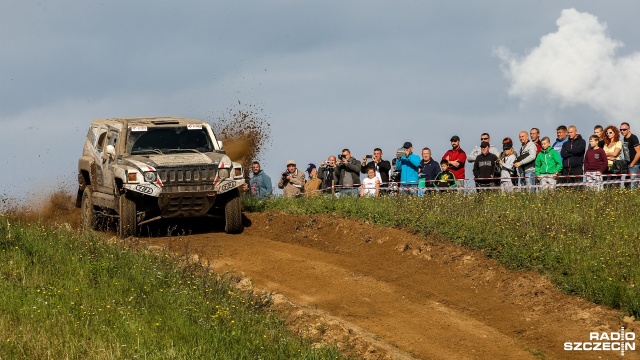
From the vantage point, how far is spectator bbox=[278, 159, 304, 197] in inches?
1004

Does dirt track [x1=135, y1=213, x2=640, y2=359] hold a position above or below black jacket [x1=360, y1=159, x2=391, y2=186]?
below

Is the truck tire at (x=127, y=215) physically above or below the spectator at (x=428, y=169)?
below

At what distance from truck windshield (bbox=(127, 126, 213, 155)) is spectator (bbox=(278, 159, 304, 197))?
15.2 feet

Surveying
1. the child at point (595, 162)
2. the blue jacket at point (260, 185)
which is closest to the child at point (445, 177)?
the child at point (595, 162)

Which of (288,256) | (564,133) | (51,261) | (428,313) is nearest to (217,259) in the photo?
(288,256)

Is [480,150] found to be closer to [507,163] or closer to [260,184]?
[507,163]

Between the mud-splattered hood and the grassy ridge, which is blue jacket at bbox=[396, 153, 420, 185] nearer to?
the grassy ridge

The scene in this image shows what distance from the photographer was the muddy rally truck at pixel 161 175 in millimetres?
19734

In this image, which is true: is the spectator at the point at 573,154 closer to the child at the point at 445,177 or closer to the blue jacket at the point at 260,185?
the child at the point at 445,177

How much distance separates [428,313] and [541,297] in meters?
1.95

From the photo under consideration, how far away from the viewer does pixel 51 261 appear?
15750 millimetres

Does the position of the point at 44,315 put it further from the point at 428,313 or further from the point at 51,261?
the point at 428,313

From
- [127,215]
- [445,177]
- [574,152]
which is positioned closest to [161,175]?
[127,215]

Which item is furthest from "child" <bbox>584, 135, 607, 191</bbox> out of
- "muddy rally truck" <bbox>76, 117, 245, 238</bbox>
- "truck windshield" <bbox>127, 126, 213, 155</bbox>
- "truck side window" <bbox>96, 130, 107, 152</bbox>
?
"truck side window" <bbox>96, 130, 107, 152</bbox>
